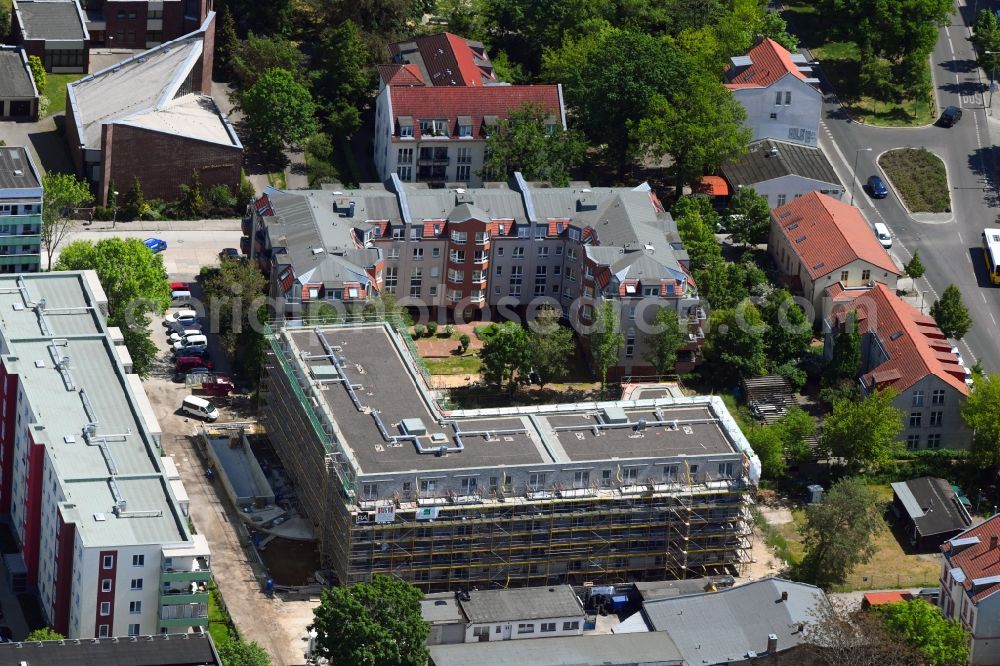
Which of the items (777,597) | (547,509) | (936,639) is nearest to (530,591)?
(547,509)

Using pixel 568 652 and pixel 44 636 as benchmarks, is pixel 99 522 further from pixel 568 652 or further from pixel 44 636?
pixel 568 652

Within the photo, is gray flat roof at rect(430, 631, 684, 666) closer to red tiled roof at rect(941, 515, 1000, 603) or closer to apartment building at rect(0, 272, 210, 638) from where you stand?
apartment building at rect(0, 272, 210, 638)

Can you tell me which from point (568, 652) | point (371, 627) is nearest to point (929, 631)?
point (568, 652)

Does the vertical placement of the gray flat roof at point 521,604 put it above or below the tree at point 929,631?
below

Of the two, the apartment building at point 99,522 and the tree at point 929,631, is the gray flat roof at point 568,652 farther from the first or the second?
the apartment building at point 99,522

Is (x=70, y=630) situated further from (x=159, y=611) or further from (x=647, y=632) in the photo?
(x=647, y=632)

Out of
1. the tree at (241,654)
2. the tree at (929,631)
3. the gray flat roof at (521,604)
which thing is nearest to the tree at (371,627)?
the tree at (241,654)

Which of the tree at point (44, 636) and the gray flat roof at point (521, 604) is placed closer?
the tree at point (44, 636)
